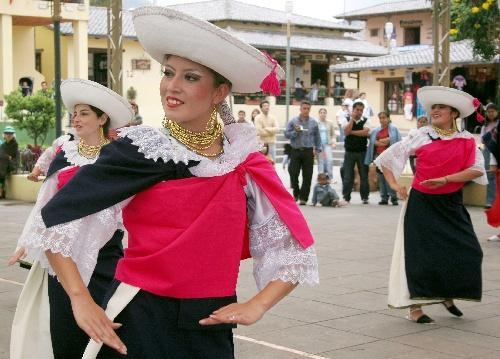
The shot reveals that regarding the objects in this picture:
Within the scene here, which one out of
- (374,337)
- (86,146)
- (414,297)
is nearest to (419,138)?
(414,297)

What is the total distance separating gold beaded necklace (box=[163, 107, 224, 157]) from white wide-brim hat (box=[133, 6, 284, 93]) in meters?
0.19

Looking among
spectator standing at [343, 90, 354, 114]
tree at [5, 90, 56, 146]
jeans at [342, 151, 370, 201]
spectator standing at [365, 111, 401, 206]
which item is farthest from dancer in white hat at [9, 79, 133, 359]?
spectator standing at [343, 90, 354, 114]

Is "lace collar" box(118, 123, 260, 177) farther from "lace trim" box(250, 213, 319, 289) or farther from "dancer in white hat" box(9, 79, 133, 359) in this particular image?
"dancer in white hat" box(9, 79, 133, 359)

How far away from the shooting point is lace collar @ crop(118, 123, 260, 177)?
3.27 m

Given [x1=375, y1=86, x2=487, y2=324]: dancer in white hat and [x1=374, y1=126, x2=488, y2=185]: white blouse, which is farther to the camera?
[x1=374, y1=126, x2=488, y2=185]: white blouse

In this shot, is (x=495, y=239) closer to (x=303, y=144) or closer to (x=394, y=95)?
(x=303, y=144)

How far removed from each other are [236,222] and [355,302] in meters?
5.13

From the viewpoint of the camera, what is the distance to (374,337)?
6.96 m

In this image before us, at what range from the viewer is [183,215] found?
3232 millimetres

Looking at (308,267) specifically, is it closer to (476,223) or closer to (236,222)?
(236,222)

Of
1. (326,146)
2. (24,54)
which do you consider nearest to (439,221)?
(326,146)

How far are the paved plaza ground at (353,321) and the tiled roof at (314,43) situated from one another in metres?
35.4

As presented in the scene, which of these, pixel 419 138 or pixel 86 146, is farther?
pixel 419 138

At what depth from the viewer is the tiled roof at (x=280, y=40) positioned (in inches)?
1708
